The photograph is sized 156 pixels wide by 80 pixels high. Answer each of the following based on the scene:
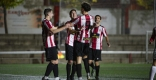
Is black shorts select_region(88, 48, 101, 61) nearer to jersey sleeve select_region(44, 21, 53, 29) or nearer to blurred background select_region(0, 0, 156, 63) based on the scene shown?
jersey sleeve select_region(44, 21, 53, 29)

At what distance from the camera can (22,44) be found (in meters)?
29.1

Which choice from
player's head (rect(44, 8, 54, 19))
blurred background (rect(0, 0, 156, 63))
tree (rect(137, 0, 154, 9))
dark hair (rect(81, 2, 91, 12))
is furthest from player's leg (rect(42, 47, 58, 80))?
tree (rect(137, 0, 154, 9))

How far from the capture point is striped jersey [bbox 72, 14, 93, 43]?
1407 centimetres

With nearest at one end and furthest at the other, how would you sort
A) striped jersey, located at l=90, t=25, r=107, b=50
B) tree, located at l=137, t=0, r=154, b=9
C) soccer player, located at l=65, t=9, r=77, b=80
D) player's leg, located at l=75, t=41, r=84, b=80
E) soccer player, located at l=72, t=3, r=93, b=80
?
soccer player, located at l=72, t=3, r=93, b=80, player's leg, located at l=75, t=41, r=84, b=80, soccer player, located at l=65, t=9, r=77, b=80, striped jersey, located at l=90, t=25, r=107, b=50, tree, located at l=137, t=0, r=154, b=9

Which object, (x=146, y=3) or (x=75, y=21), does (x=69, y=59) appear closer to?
(x=75, y=21)

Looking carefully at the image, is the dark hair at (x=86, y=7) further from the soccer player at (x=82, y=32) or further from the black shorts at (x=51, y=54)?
the black shorts at (x=51, y=54)

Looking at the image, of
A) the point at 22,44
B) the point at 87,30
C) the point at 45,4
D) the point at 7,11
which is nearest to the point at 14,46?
the point at 22,44

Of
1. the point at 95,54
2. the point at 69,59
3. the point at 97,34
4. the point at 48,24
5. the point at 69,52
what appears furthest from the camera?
the point at 97,34

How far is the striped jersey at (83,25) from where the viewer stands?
14069 millimetres

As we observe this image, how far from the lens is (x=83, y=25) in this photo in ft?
46.6

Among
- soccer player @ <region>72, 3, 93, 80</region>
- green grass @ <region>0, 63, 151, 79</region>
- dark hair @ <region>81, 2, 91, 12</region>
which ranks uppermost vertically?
dark hair @ <region>81, 2, 91, 12</region>

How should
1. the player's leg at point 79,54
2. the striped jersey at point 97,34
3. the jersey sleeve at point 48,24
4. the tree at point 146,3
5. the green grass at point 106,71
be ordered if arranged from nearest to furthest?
the jersey sleeve at point 48,24, the player's leg at point 79,54, the striped jersey at point 97,34, the green grass at point 106,71, the tree at point 146,3

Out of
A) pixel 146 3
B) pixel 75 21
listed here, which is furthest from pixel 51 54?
pixel 146 3

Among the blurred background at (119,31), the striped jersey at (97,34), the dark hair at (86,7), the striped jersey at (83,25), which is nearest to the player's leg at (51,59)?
the striped jersey at (83,25)
